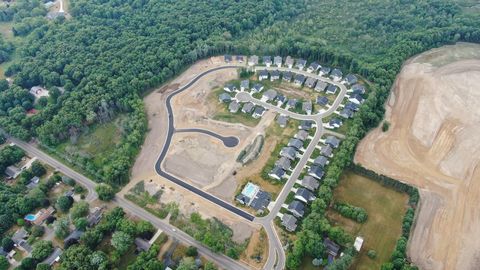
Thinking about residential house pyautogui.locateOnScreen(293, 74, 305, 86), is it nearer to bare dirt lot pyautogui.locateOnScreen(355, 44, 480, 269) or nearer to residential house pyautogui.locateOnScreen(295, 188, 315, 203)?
bare dirt lot pyautogui.locateOnScreen(355, 44, 480, 269)

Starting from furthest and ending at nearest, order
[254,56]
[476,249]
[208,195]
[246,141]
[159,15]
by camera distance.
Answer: [159,15]
[254,56]
[246,141]
[208,195]
[476,249]

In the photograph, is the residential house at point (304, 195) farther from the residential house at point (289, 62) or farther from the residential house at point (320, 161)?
the residential house at point (289, 62)

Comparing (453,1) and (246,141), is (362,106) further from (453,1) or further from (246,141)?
(453,1)

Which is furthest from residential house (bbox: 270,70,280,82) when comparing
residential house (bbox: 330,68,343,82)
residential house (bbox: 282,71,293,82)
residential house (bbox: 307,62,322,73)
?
residential house (bbox: 330,68,343,82)

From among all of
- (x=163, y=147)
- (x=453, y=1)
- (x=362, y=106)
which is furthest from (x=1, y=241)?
(x=453, y=1)

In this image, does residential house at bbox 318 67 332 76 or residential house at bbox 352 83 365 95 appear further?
residential house at bbox 318 67 332 76

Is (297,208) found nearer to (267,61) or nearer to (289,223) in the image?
(289,223)

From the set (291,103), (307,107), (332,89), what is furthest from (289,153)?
(332,89)
